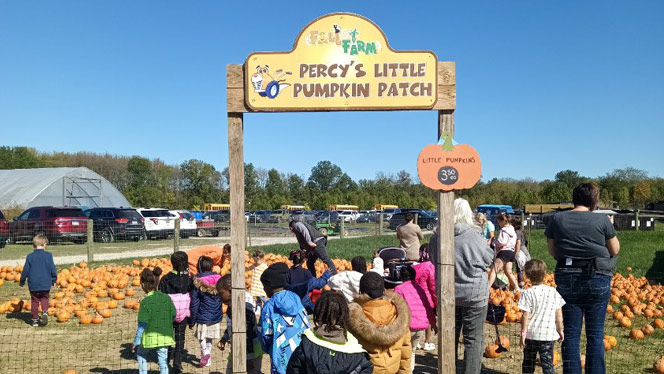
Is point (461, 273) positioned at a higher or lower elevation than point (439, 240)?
lower

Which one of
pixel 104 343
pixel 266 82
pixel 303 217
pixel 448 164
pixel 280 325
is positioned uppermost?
pixel 266 82

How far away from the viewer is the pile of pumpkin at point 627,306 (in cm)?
745

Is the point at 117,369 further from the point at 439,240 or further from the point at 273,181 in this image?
the point at 273,181

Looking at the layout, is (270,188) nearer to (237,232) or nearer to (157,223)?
(157,223)

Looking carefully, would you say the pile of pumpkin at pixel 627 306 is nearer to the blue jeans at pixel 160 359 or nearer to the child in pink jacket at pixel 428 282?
the child in pink jacket at pixel 428 282

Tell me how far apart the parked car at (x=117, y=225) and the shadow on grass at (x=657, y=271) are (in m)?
18.5

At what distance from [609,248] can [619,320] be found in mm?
4313

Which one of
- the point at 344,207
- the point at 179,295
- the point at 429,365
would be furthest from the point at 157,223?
the point at 344,207

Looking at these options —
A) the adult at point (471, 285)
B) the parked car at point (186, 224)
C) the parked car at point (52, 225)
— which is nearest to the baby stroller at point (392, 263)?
the adult at point (471, 285)

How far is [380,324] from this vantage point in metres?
4.34

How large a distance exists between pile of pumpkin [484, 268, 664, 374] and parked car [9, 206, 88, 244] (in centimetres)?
1738

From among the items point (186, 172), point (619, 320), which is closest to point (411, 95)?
point (619, 320)

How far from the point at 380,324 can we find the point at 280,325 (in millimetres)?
843

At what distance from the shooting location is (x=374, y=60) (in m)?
4.14
